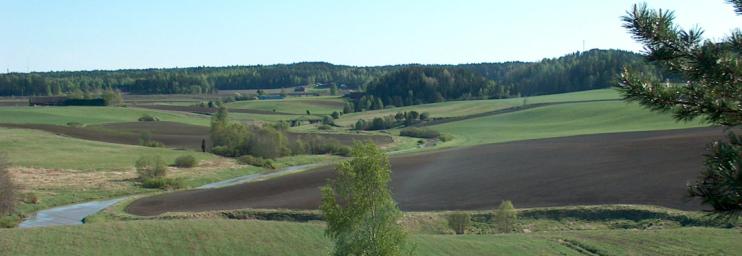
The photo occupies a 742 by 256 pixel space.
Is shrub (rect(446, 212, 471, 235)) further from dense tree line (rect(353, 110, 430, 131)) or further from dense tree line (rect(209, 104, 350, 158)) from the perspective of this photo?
dense tree line (rect(353, 110, 430, 131))

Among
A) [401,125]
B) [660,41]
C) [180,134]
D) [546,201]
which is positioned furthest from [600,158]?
[401,125]

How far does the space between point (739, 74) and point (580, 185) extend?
43.5 m

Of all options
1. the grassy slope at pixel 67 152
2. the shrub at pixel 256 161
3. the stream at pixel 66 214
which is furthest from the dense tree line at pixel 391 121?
the stream at pixel 66 214

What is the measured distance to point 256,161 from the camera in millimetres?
81750

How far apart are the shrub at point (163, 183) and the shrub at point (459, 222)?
29696 mm

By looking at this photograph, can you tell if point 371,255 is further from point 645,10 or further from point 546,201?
point 546,201

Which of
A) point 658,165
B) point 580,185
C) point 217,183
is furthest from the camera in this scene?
point 217,183

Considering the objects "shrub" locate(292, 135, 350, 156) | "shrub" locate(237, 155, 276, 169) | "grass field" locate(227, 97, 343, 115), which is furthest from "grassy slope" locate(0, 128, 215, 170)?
"grass field" locate(227, 97, 343, 115)

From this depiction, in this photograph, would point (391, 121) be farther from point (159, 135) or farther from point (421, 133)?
point (159, 135)

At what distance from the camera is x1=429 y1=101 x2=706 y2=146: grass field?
95.2 metres

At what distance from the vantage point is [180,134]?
10956cm

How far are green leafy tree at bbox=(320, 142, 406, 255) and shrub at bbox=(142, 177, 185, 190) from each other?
4118 cm

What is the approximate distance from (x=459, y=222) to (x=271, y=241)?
11.6 m

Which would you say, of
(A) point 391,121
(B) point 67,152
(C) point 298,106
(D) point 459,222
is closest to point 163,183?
(B) point 67,152
